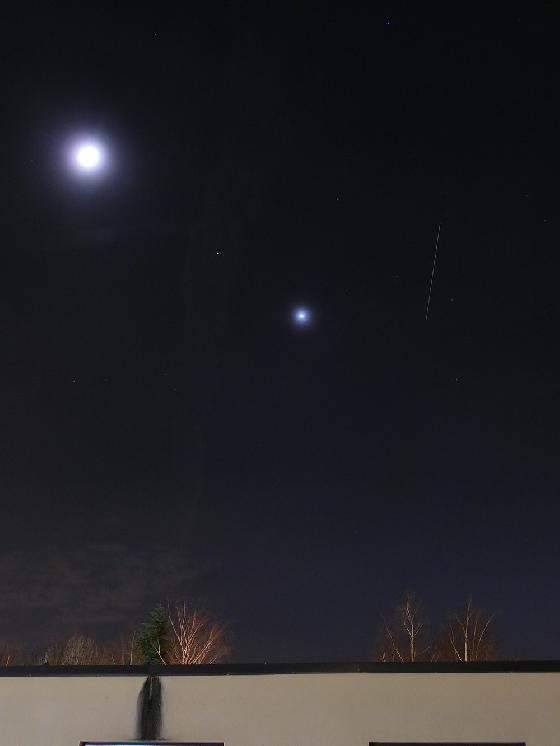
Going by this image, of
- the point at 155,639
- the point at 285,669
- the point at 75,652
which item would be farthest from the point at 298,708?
the point at 75,652

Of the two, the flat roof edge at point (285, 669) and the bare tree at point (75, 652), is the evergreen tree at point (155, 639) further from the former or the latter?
the flat roof edge at point (285, 669)

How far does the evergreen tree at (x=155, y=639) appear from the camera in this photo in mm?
31109

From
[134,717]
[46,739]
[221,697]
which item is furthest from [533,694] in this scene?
[46,739]

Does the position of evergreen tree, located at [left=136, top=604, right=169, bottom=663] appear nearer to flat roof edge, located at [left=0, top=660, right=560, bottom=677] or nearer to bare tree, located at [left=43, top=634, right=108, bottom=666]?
bare tree, located at [left=43, top=634, right=108, bottom=666]

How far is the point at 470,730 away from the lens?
6.91 meters

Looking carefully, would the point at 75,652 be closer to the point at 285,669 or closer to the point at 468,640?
the point at 468,640

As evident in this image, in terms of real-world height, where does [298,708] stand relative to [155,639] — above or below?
below

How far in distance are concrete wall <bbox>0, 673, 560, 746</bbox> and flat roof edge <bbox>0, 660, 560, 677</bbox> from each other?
0.05 meters

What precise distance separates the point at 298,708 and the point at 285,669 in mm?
375

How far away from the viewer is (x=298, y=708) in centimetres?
719

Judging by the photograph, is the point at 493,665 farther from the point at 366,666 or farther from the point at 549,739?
the point at 366,666

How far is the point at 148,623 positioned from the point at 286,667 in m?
26.9

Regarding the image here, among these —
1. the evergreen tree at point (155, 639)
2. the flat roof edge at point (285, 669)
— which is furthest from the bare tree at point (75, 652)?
the flat roof edge at point (285, 669)

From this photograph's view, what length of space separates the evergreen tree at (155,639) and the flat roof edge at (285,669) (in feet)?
80.4
